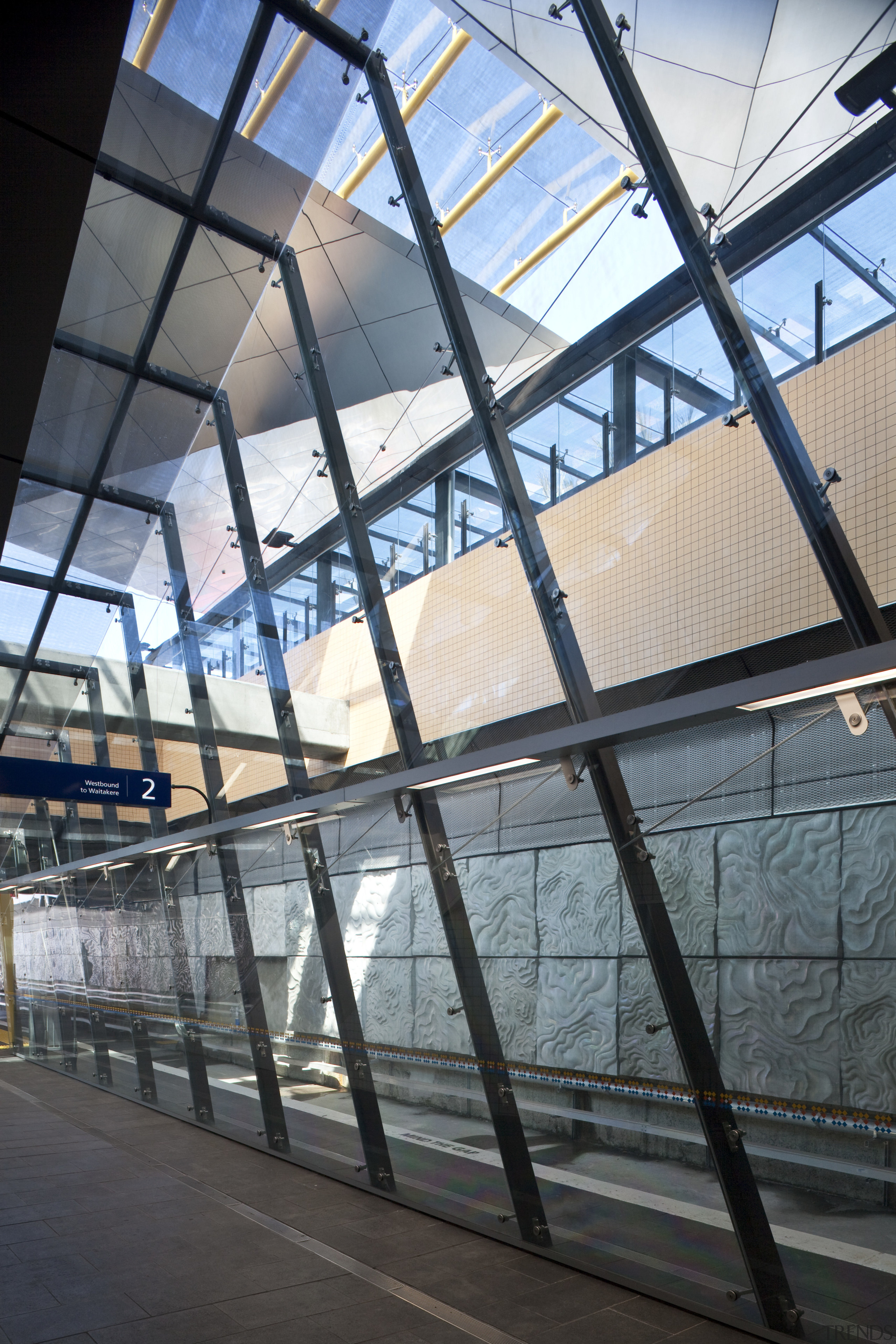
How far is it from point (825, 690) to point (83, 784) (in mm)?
7094

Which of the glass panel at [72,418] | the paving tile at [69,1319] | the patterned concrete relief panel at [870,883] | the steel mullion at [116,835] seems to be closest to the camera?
the patterned concrete relief panel at [870,883]

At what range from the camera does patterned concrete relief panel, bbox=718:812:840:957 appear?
3.82 m

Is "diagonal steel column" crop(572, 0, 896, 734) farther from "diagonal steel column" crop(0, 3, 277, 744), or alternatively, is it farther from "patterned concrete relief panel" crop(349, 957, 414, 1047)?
"patterned concrete relief panel" crop(349, 957, 414, 1047)

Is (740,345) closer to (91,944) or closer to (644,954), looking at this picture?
(644,954)

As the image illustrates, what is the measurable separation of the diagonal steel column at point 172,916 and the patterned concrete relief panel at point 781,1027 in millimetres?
5876

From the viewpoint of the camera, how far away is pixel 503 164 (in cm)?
573

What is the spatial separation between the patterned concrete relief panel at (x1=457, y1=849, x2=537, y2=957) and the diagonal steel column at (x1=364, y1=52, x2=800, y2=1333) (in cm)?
72

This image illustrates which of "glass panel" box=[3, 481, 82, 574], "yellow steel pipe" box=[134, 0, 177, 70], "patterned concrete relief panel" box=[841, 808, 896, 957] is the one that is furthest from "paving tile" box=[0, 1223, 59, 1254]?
"yellow steel pipe" box=[134, 0, 177, 70]

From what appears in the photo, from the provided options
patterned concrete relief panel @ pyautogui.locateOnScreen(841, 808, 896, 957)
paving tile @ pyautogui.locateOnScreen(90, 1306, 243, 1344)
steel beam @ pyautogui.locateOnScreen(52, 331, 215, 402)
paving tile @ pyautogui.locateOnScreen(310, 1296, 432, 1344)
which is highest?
steel beam @ pyautogui.locateOnScreen(52, 331, 215, 402)

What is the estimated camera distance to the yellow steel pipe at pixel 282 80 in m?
5.36

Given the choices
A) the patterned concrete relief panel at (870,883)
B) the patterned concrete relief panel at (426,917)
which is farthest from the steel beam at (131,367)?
the patterned concrete relief panel at (870,883)

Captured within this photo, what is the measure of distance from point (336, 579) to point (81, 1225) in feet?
14.2

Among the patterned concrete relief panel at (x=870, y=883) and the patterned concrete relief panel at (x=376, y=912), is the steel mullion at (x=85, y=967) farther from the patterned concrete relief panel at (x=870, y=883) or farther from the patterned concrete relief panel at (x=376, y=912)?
the patterned concrete relief panel at (x=870, y=883)

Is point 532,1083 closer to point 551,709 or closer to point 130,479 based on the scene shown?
point 551,709
